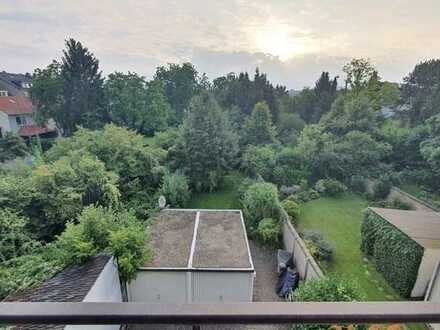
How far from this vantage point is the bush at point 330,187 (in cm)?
1558

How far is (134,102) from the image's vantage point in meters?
22.8

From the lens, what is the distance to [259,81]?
2283cm

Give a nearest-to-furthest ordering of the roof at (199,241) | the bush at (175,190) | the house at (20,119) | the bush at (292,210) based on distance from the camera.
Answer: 1. the roof at (199,241)
2. the bush at (292,210)
3. the bush at (175,190)
4. the house at (20,119)

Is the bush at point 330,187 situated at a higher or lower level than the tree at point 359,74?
lower

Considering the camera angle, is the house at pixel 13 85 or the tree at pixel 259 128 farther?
the house at pixel 13 85

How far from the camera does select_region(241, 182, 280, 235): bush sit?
12.0 metres

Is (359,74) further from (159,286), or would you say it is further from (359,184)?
(159,286)

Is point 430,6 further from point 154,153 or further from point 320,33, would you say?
point 154,153

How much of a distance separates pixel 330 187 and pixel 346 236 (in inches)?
186

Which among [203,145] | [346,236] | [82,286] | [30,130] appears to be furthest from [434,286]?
[30,130]

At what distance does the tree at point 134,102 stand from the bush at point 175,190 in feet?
35.4

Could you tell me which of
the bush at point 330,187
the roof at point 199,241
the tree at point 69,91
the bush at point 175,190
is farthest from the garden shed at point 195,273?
the tree at point 69,91

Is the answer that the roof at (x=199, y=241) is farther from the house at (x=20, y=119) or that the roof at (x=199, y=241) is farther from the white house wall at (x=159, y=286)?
the house at (x=20, y=119)

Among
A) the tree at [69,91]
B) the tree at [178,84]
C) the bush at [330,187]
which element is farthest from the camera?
the tree at [178,84]
